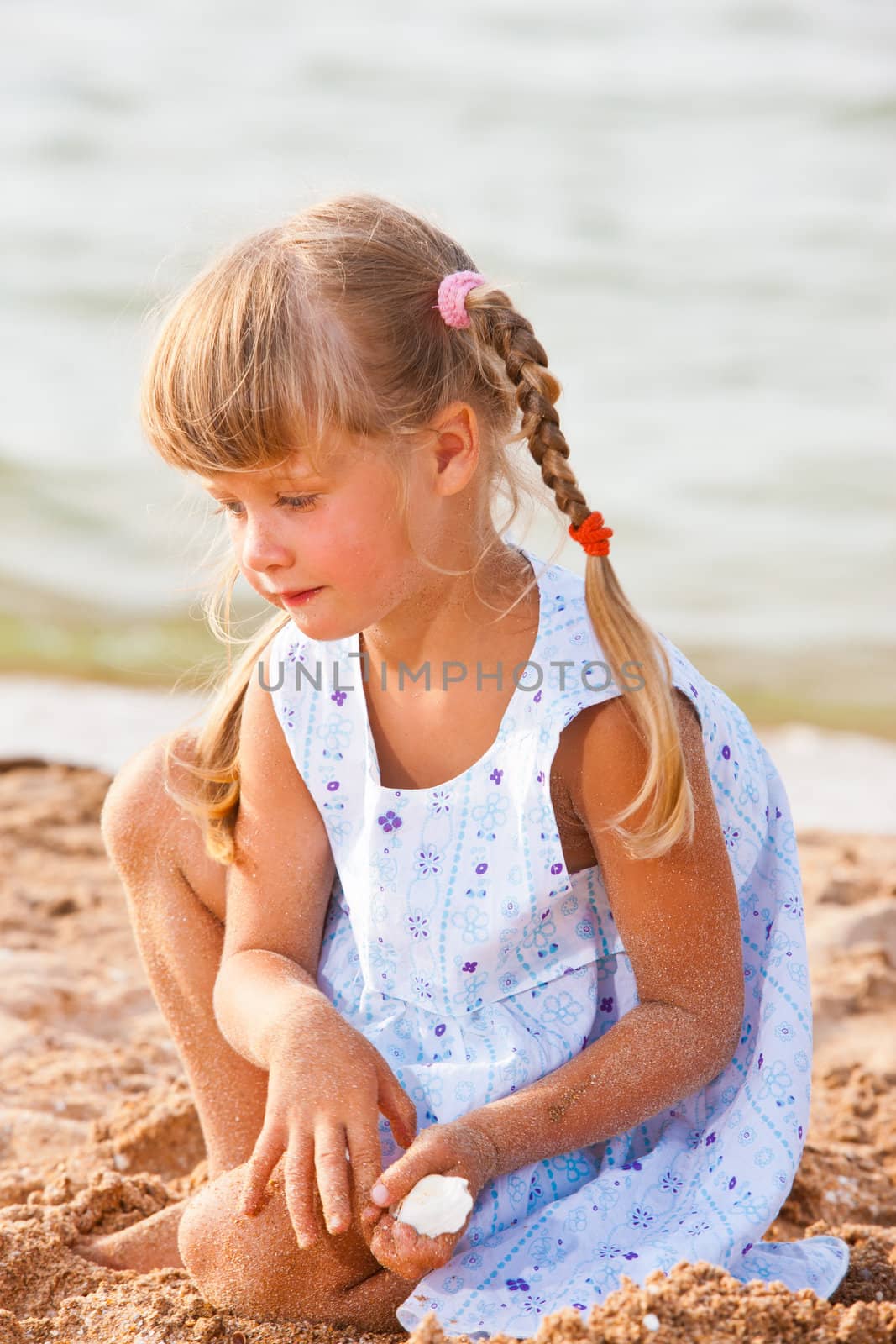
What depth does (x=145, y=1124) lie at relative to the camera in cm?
243

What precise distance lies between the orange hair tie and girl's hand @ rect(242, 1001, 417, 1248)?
0.62 meters

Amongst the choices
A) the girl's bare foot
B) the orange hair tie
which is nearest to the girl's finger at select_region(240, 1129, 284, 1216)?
the girl's bare foot

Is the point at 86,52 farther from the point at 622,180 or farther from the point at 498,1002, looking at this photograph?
the point at 498,1002

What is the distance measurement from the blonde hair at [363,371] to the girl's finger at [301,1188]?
49 cm

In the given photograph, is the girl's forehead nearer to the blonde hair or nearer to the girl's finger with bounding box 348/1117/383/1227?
the blonde hair

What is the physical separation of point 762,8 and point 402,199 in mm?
12521

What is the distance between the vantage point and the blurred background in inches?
265

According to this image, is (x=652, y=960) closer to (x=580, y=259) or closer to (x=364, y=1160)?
(x=364, y=1160)

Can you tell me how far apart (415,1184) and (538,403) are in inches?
33.9

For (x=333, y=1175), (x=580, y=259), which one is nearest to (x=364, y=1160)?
(x=333, y=1175)

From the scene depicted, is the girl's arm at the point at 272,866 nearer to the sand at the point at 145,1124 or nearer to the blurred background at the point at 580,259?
the sand at the point at 145,1124

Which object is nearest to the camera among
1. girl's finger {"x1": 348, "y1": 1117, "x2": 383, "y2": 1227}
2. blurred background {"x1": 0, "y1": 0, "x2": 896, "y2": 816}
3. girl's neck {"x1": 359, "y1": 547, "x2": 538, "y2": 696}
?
girl's finger {"x1": 348, "y1": 1117, "x2": 383, "y2": 1227}

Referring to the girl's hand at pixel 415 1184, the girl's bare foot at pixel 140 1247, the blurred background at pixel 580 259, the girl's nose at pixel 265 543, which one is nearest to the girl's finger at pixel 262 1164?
the girl's hand at pixel 415 1184

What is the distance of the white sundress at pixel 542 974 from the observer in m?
1.76
